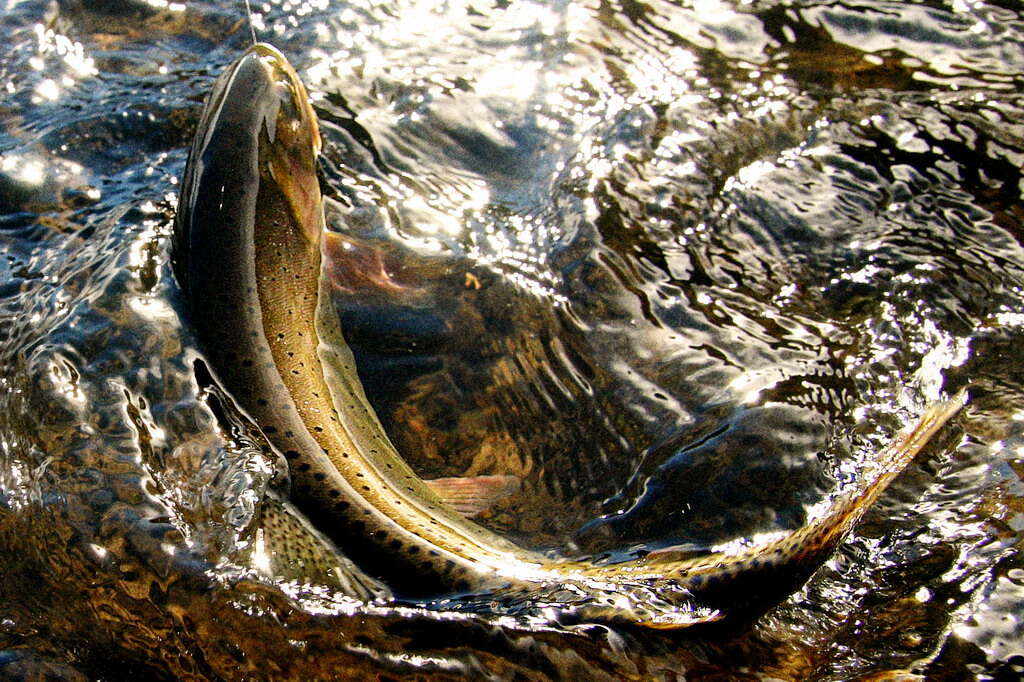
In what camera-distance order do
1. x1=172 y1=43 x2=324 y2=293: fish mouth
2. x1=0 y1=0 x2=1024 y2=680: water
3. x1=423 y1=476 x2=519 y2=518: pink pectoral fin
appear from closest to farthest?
x1=0 y1=0 x2=1024 y2=680: water, x1=423 y1=476 x2=519 y2=518: pink pectoral fin, x1=172 y1=43 x2=324 y2=293: fish mouth

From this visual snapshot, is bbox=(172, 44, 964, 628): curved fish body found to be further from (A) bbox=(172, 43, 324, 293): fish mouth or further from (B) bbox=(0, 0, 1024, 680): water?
(B) bbox=(0, 0, 1024, 680): water

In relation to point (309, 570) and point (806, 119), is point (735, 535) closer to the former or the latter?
point (309, 570)

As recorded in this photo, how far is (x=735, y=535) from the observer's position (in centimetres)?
304

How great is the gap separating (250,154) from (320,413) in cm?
134

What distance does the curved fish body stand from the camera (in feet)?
8.88

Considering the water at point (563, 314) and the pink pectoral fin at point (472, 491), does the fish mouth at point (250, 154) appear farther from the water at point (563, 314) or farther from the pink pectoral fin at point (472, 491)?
the pink pectoral fin at point (472, 491)

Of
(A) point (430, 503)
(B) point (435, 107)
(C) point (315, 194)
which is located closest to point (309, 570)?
(A) point (430, 503)

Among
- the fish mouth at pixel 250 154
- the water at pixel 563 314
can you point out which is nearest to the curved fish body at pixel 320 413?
the fish mouth at pixel 250 154

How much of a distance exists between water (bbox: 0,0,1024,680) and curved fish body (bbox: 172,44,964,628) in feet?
0.36

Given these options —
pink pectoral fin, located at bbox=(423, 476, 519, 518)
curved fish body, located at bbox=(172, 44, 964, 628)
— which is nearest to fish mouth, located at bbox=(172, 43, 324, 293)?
curved fish body, located at bbox=(172, 44, 964, 628)

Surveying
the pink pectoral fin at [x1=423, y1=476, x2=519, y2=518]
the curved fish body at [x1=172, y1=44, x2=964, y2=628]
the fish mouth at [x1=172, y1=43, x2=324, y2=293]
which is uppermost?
the fish mouth at [x1=172, y1=43, x2=324, y2=293]

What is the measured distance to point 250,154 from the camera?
3857 millimetres

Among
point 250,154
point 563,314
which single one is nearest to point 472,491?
point 563,314

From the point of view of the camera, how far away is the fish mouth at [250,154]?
142 inches
